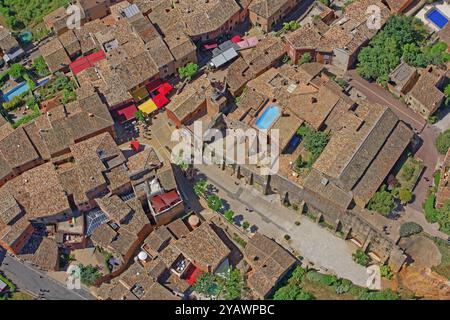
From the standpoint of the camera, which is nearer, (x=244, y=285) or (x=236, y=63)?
(x=244, y=285)

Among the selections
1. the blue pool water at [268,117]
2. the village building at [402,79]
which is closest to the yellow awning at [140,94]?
the blue pool water at [268,117]

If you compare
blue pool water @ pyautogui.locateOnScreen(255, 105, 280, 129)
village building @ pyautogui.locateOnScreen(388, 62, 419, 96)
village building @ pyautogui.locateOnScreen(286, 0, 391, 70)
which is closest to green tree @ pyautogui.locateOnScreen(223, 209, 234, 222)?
blue pool water @ pyautogui.locateOnScreen(255, 105, 280, 129)

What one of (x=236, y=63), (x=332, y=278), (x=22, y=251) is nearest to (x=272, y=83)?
(x=236, y=63)

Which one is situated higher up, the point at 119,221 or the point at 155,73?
the point at 155,73

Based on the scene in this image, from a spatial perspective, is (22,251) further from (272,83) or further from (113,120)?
(272,83)

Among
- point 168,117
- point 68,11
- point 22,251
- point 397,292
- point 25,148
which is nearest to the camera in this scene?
point 397,292

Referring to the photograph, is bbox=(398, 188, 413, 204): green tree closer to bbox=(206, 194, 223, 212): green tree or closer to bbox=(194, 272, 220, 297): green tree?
bbox=(206, 194, 223, 212): green tree
